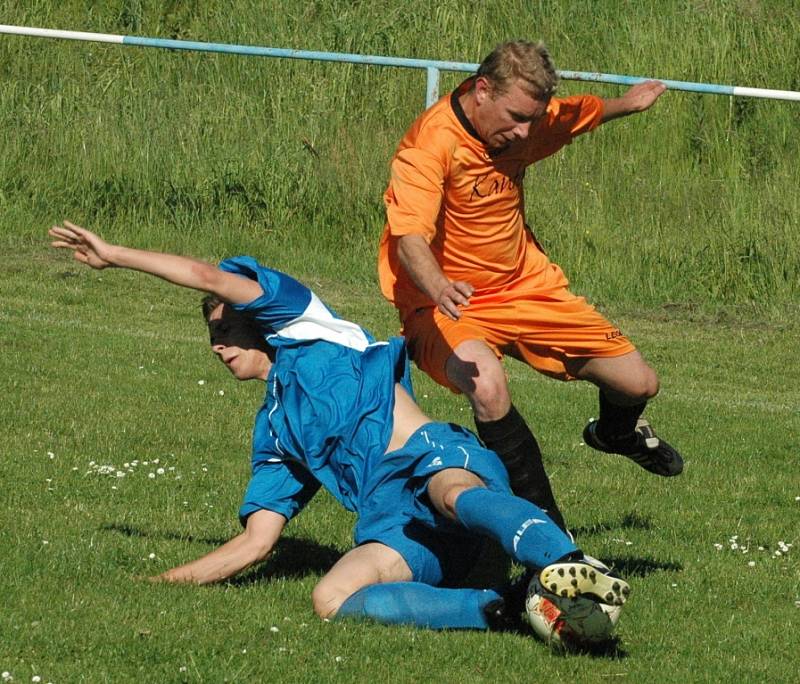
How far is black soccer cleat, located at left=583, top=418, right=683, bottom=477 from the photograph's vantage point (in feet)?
23.8

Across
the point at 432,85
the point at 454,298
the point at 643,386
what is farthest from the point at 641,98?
the point at 432,85

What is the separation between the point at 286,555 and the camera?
688 centimetres

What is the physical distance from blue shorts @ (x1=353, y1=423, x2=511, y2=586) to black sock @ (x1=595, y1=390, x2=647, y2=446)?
125cm

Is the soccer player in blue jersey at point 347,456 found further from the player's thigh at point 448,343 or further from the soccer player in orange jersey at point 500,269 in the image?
the soccer player in orange jersey at point 500,269

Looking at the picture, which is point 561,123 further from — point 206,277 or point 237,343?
point 206,277

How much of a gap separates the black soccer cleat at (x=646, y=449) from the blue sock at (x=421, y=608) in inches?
68.9

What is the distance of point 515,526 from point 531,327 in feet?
5.85

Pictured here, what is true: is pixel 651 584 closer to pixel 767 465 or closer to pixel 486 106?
pixel 486 106

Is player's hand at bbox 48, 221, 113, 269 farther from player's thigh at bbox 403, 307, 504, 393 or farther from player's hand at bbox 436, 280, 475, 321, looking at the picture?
player's thigh at bbox 403, 307, 504, 393

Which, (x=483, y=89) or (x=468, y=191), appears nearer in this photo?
(x=483, y=89)

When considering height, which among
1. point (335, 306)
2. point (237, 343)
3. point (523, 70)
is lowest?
point (335, 306)

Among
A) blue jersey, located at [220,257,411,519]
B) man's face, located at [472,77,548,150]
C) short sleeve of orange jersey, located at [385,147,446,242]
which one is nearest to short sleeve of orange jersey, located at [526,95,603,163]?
man's face, located at [472,77,548,150]

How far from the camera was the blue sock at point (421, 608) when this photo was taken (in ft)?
18.5

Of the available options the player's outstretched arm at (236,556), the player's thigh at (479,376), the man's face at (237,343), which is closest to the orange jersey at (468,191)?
the player's thigh at (479,376)
